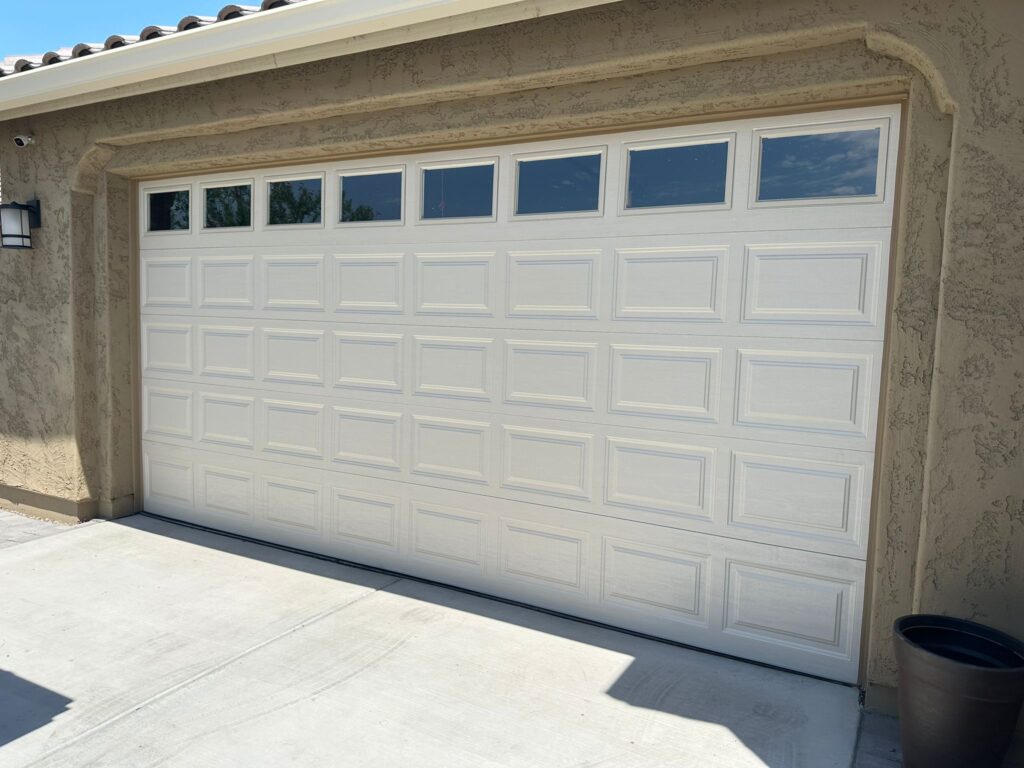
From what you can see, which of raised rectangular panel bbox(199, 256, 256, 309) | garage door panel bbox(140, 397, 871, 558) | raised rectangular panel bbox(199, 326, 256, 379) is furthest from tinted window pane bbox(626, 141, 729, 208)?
raised rectangular panel bbox(199, 326, 256, 379)

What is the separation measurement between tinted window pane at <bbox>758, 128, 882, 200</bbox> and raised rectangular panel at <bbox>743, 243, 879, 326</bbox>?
295 mm

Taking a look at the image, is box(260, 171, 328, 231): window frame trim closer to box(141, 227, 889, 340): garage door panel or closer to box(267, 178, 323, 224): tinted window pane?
box(267, 178, 323, 224): tinted window pane

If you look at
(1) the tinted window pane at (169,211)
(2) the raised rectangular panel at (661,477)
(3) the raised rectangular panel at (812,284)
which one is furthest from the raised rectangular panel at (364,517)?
(3) the raised rectangular panel at (812,284)

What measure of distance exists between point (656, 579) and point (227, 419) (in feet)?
12.7

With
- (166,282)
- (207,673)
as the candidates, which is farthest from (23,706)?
(166,282)

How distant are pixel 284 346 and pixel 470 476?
1966mm

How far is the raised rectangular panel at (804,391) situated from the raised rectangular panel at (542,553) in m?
1.40

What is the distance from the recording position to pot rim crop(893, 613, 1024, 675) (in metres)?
2.84

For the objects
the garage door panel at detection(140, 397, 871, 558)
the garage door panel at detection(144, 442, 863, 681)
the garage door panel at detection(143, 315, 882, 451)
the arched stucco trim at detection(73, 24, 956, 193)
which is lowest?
the garage door panel at detection(144, 442, 863, 681)

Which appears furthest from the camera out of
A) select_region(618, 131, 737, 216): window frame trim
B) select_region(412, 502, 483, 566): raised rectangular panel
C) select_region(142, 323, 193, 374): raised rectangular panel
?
select_region(142, 323, 193, 374): raised rectangular panel

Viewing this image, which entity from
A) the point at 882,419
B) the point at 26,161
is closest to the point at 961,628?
the point at 882,419

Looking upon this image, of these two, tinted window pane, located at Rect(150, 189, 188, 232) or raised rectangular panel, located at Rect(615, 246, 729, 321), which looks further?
tinted window pane, located at Rect(150, 189, 188, 232)

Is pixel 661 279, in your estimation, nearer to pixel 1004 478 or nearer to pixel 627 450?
pixel 627 450

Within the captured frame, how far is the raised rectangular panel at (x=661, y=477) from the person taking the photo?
430cm
